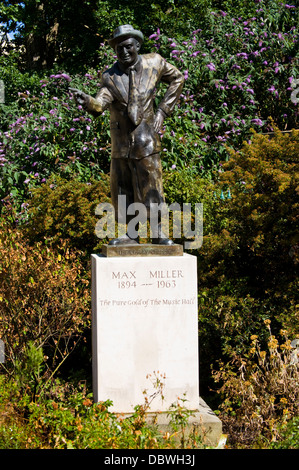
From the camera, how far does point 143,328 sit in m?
4.40

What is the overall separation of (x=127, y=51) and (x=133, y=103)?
0.42 metres

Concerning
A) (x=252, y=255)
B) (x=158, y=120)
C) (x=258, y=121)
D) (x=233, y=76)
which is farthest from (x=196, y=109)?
(x=158, y=120)

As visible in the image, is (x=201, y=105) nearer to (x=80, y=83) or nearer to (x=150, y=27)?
(x=80, y=83)

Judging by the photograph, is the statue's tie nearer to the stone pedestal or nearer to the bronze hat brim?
the bronze hat brim

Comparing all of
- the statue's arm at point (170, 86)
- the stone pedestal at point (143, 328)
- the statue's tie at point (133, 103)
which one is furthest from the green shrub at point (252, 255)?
the statue's tie at point (133, 103)

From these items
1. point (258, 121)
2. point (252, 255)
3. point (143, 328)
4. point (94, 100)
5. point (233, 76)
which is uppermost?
point (233, 76)

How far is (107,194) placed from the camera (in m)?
6.81

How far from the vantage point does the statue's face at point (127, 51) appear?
4.51 metres

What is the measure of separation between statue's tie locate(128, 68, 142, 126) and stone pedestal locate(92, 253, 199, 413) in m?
1.11

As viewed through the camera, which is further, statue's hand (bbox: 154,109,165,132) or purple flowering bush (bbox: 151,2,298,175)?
purple flowering bush (bbox: 151,2,298,175)

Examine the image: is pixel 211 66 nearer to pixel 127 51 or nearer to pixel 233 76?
pixel 233 76

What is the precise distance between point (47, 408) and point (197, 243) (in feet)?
8.11

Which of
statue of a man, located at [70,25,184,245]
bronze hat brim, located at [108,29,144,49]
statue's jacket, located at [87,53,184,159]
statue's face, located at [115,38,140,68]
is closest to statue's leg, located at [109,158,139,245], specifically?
statue of a man, located at [70,25,184,245]

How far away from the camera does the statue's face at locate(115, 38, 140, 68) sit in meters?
4.51
